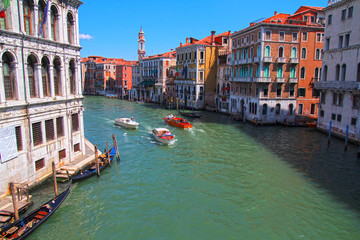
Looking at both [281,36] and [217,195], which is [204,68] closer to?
[281,36]

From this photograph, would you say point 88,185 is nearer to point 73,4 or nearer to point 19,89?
point 19,89

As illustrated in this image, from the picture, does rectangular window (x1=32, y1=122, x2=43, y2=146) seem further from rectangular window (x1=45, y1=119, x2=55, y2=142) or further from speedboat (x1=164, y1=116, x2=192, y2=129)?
speedboat (x1=164, y1=116, x2=192, y2=129)

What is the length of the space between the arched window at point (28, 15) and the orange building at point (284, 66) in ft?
80.0

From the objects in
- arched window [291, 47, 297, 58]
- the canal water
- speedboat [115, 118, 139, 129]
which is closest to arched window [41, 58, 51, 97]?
the canal water

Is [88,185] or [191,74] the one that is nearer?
[88,185]

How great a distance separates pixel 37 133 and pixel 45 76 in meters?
2.88

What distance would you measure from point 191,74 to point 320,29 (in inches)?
857

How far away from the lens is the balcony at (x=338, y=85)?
2238 cm

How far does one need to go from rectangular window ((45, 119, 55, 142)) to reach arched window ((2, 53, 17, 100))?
227 centimetres

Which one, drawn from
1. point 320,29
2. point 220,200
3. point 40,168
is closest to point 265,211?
point 220,200

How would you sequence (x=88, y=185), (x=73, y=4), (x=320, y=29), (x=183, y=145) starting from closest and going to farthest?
(x=88, y=185), (x=73, y=4), (x=183, y=145), (x=320, y=29)

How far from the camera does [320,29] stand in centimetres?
3247

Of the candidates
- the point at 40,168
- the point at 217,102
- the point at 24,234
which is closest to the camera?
the point at 24,234

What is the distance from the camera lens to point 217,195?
1381cm
